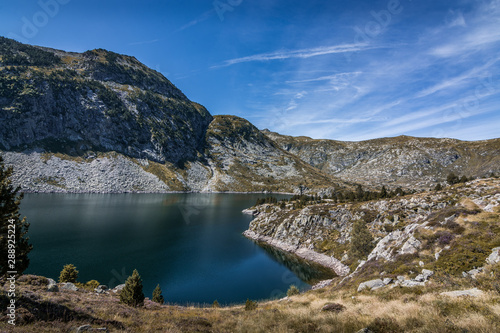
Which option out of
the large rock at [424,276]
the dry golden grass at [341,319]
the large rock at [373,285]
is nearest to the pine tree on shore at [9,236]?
the dry golden grass at [341,319]

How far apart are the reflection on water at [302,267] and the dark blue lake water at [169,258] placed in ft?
0.76

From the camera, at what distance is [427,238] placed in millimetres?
27344

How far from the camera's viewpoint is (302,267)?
2356 inches

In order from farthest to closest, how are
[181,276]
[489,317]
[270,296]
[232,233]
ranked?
[232,233], [181,276], [270,296], [489,317]

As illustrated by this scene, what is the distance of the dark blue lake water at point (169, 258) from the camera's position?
45.1 metres

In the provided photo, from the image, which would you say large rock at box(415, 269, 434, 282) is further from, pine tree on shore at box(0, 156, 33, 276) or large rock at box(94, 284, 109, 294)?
large rock at box(94, 284, 109, 294)

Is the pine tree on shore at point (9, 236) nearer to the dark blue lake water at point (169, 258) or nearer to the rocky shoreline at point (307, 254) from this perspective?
the dark blue lake water at point (169, 258)

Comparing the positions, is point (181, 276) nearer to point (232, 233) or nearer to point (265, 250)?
point (265, 250)

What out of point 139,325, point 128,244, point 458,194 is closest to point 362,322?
point 139,325

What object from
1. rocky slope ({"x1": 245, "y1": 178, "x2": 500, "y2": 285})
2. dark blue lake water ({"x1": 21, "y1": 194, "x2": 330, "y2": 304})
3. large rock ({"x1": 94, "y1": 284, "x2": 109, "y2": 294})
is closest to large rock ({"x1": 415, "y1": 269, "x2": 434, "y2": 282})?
rocky slope ({"x1": 245, "y1": 178, "x2": 500, "y2": 285})

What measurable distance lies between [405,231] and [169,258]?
5365 cm

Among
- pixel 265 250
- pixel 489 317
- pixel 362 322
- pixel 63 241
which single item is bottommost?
pixel 265 250

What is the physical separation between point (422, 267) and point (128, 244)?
69.1m

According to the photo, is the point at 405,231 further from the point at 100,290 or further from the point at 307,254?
the point at 100,290
